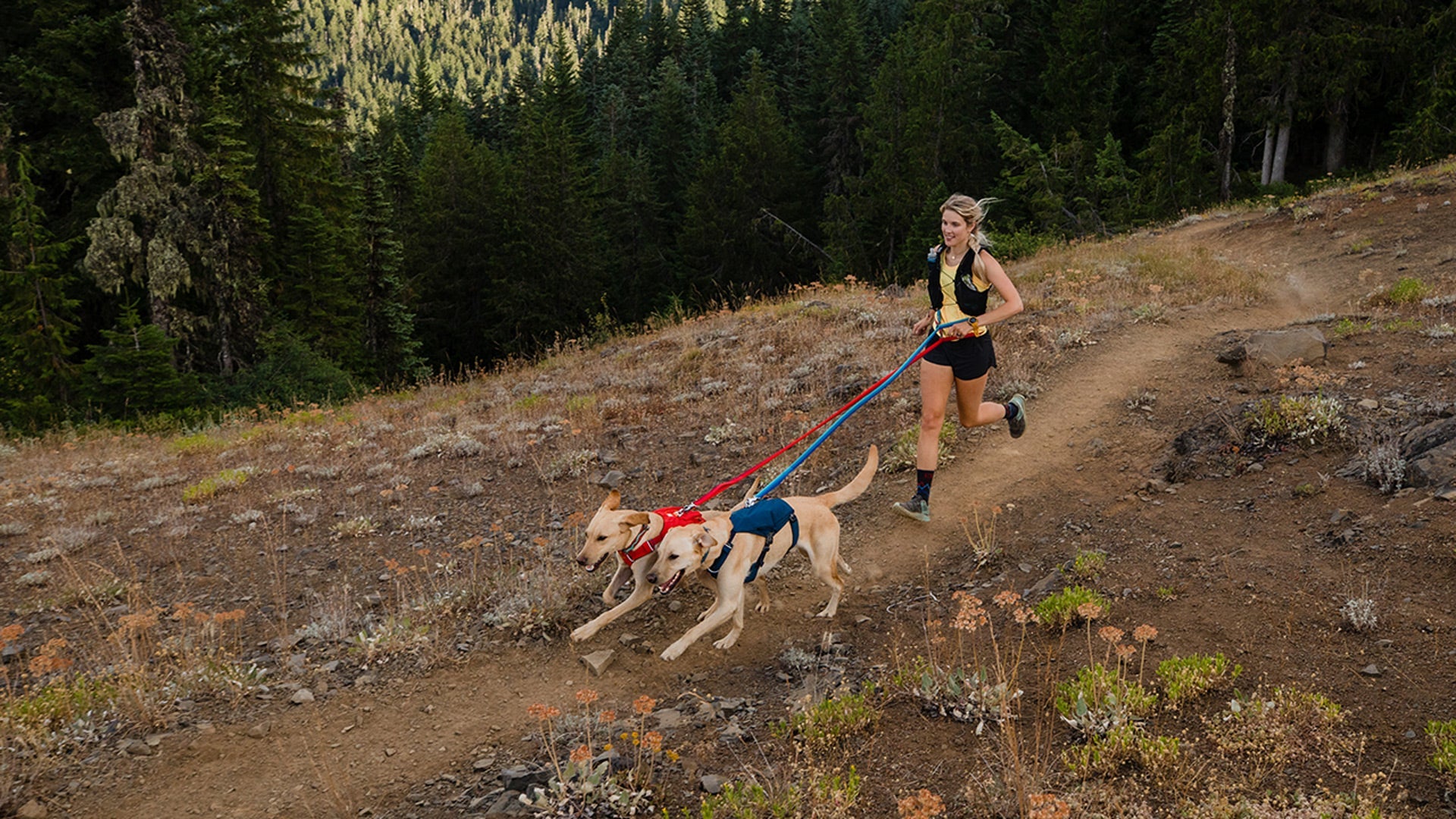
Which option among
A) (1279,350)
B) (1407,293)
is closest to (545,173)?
(1407,293)

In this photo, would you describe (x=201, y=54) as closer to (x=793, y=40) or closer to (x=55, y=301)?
(x=55, y=301)

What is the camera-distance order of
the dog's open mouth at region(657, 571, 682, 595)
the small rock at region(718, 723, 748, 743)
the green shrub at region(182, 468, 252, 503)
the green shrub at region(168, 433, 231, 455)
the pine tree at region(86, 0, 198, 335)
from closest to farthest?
1. the small rock at region(718, 723, 748, 743)
2. the dog's open mouth at region(657, 571, 682, 595)
3. the green shrub at region(182, 468, 252, 503)
4. the green shrub at region(168, 433, 231, 455)
5. the pine tree at region(86, 0, 198, 335)

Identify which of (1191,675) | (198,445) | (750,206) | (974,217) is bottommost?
(198,445)

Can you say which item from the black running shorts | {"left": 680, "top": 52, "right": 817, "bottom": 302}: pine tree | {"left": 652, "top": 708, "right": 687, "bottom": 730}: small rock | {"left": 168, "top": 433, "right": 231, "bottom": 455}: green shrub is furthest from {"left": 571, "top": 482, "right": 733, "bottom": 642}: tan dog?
{"left": 680, "top": 52, "right": 817, "bottom": 302}: pine tree

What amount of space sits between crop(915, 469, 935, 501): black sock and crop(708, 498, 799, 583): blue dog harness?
161 centimetres

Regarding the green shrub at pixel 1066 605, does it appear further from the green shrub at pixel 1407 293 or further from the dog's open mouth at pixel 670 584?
the green shrub at pixel 1407 293

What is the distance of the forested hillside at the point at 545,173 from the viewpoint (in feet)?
60.8

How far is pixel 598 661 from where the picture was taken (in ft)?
15.0

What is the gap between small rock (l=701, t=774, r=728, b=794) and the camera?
339cm

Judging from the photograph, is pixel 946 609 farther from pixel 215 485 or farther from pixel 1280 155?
pixel 1280 155

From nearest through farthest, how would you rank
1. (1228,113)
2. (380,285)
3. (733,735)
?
(733,735)
(1228,113)
(380,285)

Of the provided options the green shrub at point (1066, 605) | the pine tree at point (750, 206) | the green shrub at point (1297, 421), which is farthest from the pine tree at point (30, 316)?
the pine tree at point (750, 206)

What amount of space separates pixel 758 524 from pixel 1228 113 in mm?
28193

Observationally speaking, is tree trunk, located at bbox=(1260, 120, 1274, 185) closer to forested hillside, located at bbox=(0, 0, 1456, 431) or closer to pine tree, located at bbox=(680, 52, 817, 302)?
forested hillside, located at bbox=(0, 0, 1456, 431)
